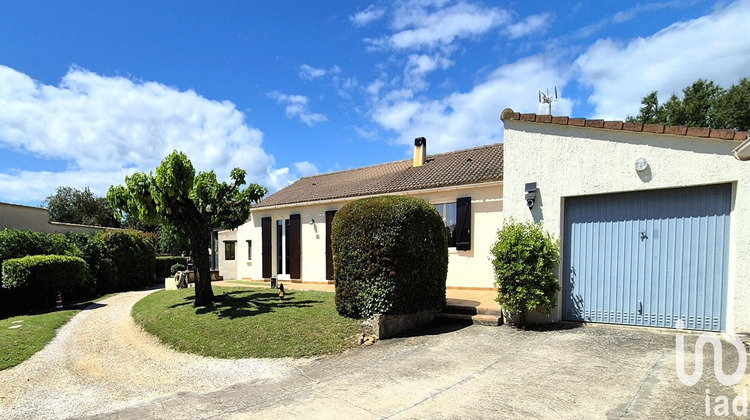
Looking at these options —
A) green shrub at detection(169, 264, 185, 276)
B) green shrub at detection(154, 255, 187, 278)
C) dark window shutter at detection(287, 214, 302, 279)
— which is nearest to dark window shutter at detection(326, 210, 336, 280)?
dark window shutter at detection(287, 214, 302, 279)

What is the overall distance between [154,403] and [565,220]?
7.48 metres

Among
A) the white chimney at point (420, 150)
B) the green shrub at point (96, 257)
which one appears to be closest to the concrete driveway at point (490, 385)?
the white chimney at point (420, 150)

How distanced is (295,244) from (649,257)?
40.8 feet

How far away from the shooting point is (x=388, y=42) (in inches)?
488

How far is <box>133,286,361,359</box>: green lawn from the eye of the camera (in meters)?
7.13

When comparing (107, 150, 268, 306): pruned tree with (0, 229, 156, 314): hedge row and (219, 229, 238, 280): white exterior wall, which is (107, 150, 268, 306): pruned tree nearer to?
(0, 229, 156, 314): hedge row

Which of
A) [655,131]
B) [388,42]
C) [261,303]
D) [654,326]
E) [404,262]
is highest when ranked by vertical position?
[388,42]

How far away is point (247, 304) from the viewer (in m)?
10.5

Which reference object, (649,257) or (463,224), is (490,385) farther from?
(463,224)

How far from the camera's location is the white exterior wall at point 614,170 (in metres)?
5.78

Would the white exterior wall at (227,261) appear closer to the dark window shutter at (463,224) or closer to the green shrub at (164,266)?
the green shrub at (164,266)

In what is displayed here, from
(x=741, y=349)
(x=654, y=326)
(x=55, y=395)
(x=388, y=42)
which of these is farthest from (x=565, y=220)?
(x=55, y=395)

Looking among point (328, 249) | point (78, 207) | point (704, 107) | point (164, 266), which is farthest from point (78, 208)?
point (704, 107)

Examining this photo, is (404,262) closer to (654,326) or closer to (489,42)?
(654,326)
